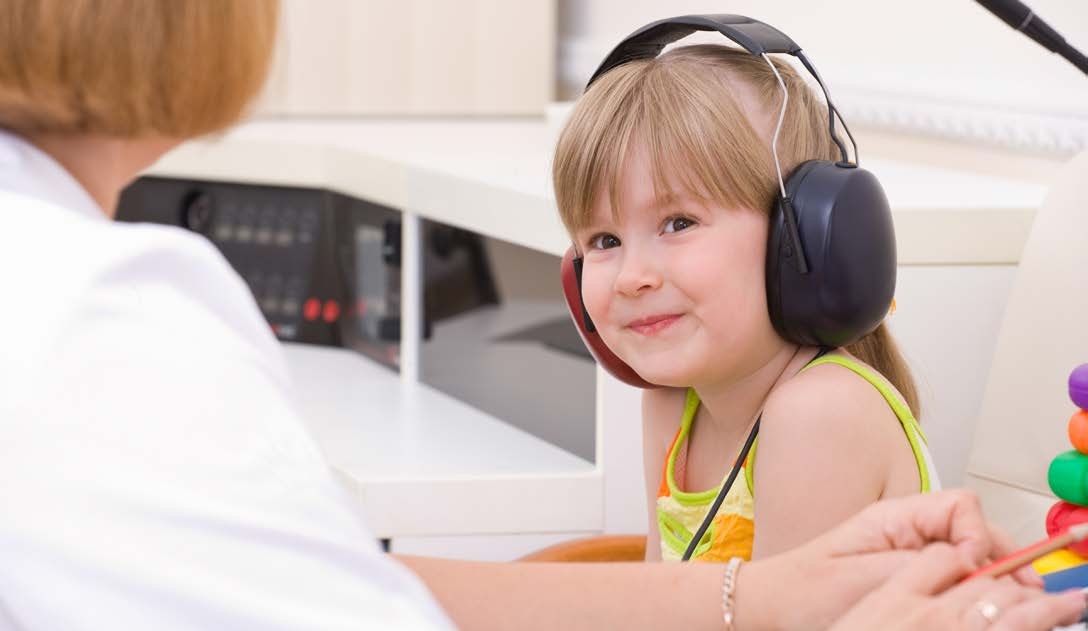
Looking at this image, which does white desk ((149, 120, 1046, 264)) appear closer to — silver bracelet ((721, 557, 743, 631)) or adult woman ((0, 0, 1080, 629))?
adult woman ((0, 0, 1080, 629))

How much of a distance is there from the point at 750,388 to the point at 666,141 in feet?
0.71

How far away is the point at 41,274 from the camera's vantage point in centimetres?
54

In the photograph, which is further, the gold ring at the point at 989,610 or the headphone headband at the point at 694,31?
the headphone headband at the point at 694,31

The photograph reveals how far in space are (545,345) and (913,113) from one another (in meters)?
0.54

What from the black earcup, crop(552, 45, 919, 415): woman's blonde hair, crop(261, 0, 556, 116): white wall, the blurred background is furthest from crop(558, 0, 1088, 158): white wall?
the black earcup

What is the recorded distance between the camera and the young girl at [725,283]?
39.8 inches

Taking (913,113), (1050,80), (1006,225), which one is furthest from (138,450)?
(913,113)

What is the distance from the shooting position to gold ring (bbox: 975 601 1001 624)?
70 centimetres

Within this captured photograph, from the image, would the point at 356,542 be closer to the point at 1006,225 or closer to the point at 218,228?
the point at 1006,225

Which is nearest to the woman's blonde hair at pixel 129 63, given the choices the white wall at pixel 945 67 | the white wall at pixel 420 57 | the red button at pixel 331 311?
the white wall at pixel 945 67

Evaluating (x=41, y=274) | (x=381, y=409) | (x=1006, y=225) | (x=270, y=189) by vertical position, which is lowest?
(x=381, y=409)

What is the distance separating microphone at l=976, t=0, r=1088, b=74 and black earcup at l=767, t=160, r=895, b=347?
0.16 meters

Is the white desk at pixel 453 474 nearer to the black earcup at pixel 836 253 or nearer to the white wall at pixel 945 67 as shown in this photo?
the black earcup at pixel 836 253

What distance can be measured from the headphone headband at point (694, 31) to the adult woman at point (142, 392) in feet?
1.41
